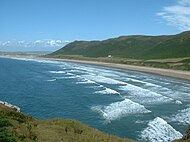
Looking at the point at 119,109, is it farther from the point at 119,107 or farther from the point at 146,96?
the point at 146,96

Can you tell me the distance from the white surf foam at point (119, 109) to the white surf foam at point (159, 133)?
16.7ft

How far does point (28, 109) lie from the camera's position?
47375 millimetres

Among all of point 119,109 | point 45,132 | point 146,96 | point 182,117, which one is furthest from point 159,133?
point 146,96

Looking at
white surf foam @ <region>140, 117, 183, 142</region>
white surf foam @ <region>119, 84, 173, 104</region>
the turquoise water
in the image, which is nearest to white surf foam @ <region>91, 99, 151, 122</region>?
the turquoise water

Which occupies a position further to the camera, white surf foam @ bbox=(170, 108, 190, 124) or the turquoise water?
white surf foam @ bbox=(170, 108, 190, 124)

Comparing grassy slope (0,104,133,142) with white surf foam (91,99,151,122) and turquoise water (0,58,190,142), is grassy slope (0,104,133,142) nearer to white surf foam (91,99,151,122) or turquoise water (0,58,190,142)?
turquoise water (0,58,190,142)

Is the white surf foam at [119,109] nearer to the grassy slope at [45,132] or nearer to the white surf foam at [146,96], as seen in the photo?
the white surf foam at [146,96]

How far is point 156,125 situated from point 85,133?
61.3 ft

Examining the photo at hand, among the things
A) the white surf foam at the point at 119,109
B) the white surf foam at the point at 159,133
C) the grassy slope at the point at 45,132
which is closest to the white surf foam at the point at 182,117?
the white surf foam at the point at 159,133

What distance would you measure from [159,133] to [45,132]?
18.5 m

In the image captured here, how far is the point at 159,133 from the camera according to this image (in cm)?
3509

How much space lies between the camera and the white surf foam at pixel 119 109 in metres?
42.4

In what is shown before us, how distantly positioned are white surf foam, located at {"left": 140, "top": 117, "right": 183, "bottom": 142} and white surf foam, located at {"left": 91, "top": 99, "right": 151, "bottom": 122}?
5.10 meters

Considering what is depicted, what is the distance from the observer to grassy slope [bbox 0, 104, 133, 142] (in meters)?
17.3
